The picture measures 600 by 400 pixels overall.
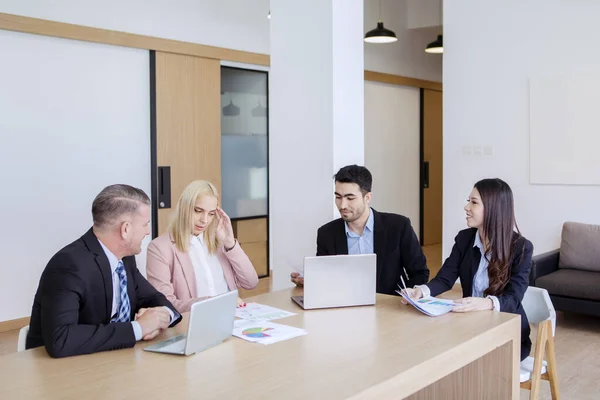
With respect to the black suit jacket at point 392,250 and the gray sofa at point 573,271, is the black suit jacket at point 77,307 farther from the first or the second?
the gray sofa at point 573,271

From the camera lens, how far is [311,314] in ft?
10.3

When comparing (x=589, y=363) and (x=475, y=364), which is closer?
(x=475, y=364)

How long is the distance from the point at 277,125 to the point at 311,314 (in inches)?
80.2

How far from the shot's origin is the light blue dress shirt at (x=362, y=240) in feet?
13.1

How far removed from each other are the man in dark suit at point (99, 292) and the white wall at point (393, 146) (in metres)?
7.41

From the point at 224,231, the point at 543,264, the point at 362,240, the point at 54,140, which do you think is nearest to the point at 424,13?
the point at 543,264

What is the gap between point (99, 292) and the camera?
273cm

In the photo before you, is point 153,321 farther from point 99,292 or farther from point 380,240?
point 380,240

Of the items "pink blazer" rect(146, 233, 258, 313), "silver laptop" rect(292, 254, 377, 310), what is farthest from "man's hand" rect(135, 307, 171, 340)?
"pink blazer" rect(146, 233, 258, 313)

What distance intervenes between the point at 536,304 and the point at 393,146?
288 inches

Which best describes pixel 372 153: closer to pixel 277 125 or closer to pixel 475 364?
pixel 277 125

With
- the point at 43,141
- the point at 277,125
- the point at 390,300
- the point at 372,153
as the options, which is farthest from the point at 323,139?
the point at 372,153

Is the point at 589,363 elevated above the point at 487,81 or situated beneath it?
situated beneath

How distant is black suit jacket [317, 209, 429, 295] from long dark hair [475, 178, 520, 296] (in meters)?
0.50
